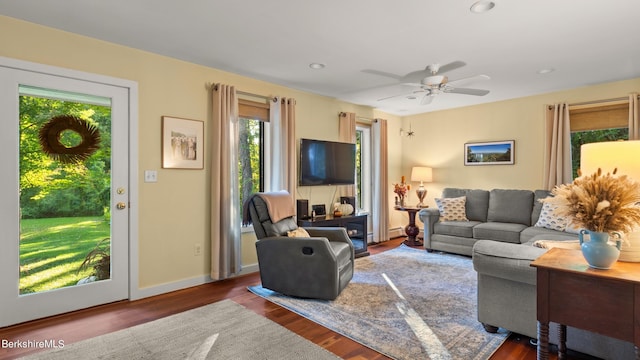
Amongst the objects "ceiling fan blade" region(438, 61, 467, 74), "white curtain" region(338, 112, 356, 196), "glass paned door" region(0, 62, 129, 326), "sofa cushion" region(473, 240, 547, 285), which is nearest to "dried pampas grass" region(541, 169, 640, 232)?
"sofa cushion" region(473, 240, 547, 285)

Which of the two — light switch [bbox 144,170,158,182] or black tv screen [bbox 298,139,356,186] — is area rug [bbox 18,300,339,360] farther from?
black tv screen [bbox 298,139,356,186]

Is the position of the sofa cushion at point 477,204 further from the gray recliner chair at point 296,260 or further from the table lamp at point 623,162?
the table lamp at point 623,162

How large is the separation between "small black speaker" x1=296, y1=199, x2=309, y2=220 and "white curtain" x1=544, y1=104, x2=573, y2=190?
3.49m

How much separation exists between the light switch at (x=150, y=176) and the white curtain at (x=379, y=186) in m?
3.71

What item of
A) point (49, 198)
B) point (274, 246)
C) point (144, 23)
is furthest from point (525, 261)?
point (49, 198)

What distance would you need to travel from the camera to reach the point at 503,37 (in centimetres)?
298

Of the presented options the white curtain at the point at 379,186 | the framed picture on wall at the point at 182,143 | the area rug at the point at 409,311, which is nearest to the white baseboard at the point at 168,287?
the area rug at the point at 409,311

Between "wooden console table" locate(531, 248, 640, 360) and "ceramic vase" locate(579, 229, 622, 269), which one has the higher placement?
"ceramic vase" locate(579, 229, 622, 269)

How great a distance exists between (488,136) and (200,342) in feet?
17.4

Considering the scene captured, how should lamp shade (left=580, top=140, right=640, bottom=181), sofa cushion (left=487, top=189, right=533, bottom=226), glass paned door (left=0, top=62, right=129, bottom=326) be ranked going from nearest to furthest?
1. lamp shade (left=580, top=140, right=640, bottom=181)
2. glass paned door (left=0, top=62, right=129, bottom=326)
3. sofa cushion (left=487, top=189, right=533, bottom=226)

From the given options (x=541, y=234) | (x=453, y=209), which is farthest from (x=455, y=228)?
(x=541, y=234)

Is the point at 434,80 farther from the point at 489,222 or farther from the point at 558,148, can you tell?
the point at 489,222

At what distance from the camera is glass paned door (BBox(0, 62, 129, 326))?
2682 mm

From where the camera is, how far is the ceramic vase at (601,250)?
1.58m
